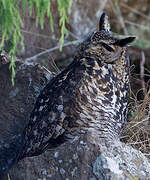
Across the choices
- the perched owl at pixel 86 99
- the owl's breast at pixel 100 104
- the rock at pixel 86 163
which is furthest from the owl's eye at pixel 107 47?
the rock at pixel 86 163

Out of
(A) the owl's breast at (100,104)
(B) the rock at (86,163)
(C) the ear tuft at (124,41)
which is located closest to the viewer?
(B) the rock at (86,163)

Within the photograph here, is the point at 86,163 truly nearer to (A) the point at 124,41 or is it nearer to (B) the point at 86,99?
(B) the point at 86,99

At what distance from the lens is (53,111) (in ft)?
10.7

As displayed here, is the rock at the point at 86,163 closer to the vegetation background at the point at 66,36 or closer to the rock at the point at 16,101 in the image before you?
the rock at the point at 16,101

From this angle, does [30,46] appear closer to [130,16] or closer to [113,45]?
[113,45]

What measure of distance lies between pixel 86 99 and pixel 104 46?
46 centimetres

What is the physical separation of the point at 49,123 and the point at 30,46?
2897 mm

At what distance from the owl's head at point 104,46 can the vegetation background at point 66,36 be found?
0.68 feet

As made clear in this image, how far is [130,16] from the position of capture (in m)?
10.2

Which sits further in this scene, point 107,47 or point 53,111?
point 107,47

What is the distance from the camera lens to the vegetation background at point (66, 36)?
3.43 m

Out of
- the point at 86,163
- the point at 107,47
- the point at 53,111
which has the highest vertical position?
the point at 107,47

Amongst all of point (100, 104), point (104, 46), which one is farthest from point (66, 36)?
point (100, 104)

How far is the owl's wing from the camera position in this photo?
10.6 ft
